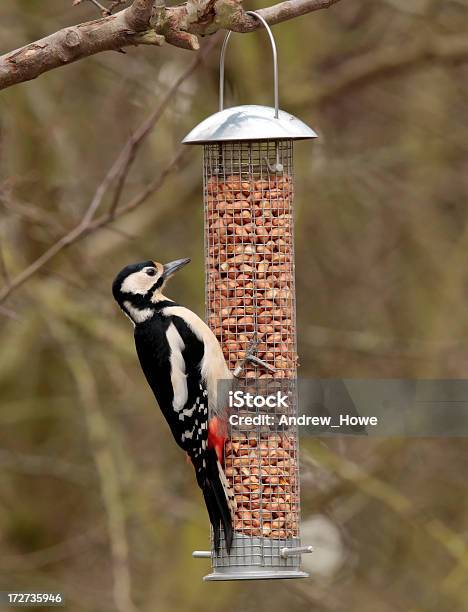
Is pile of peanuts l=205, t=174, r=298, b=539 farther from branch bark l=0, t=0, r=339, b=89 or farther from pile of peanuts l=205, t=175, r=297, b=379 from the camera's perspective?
branch bark l=0, t=0, r=339, b=89

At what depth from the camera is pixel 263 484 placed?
247 inches

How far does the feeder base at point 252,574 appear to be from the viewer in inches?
225

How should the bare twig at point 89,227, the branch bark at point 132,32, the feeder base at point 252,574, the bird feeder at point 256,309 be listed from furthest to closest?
the bare twig at point 89,227 → the bird feeder at point 256,309 → the feeder base at point 252,574 → the branch bark at point 132,32

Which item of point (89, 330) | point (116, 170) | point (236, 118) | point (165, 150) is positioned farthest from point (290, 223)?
point (165, 150)

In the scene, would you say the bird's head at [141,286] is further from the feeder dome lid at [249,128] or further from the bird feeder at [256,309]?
the feeder dome lid at [249,128]

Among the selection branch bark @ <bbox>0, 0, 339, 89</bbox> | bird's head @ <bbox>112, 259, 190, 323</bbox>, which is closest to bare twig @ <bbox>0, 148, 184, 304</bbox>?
bird's head @ <bbox>112, 259, 190, 323</bbox>

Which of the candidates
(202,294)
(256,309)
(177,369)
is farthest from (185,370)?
(202,294)

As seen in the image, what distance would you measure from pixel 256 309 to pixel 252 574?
1.28m

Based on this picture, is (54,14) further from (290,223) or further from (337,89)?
(290,223)

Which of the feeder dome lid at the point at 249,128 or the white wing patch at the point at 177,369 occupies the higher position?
the feeder dome lid at the point at 249,128

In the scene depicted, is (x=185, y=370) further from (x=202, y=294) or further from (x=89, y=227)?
(x=202, y=294)

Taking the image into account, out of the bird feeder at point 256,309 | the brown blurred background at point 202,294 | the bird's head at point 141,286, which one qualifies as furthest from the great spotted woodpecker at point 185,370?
the brown blurred background at point 202,294

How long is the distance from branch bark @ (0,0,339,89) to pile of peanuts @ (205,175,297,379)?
4.51 feet

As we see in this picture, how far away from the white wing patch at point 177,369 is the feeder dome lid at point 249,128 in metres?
1.12
